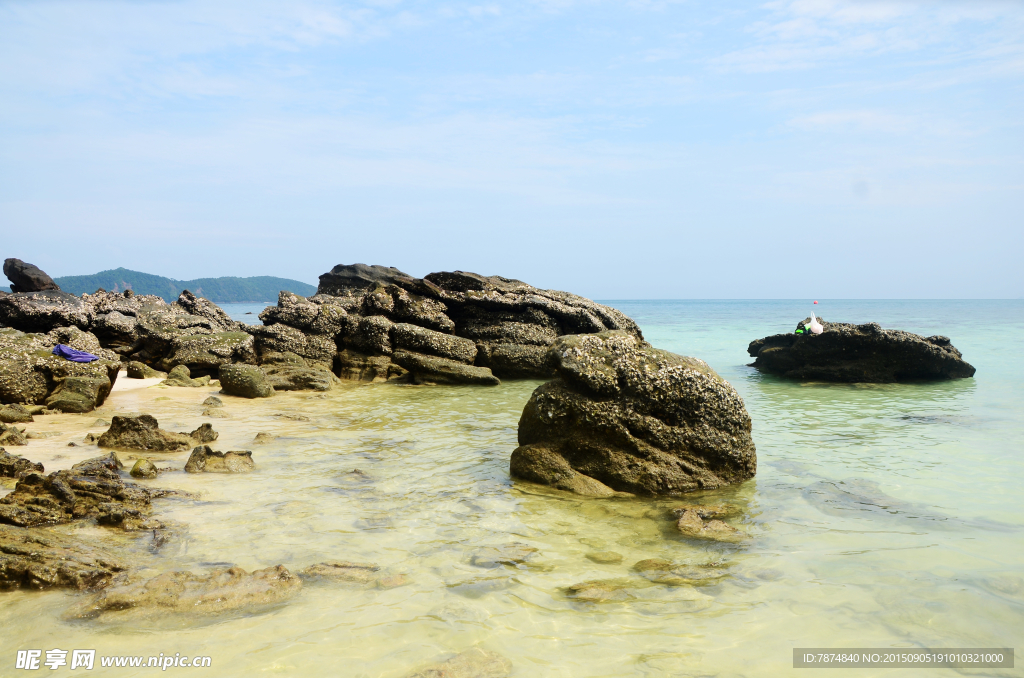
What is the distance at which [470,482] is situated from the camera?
800 cm

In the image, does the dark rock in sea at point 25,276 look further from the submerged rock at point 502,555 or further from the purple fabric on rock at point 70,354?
the submerged rock at point 502,555

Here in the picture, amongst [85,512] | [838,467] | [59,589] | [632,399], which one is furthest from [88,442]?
[838,467]

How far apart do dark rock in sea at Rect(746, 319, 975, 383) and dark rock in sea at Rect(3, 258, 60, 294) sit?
2998 centimetres

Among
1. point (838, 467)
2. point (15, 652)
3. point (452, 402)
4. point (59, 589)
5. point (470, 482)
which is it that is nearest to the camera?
point (15, 652)

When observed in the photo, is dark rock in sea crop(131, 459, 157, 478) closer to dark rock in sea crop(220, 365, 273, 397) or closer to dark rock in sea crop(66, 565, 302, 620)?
dark rock in sea crop(66, 565, 302, 620)

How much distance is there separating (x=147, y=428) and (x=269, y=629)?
613 cm

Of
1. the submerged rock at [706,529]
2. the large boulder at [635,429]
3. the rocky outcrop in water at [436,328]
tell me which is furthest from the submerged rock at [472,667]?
the rocky outcrop in water at [436,328]

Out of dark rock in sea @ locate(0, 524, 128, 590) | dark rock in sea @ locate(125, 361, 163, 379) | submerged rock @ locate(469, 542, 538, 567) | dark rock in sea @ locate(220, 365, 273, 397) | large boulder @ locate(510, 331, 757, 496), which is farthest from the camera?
dark rock in sea @ locate(125, 361, 163, 379)

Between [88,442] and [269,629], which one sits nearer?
[269,629]

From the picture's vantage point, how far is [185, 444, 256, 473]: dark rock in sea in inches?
309

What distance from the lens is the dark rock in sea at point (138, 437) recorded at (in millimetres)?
8805

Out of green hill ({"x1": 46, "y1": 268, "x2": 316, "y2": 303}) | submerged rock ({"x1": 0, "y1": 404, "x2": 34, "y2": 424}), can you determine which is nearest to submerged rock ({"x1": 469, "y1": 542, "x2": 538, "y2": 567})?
submerged rock ({"x1": 0, "y1": 404, "x2": 34, "y2": 424})

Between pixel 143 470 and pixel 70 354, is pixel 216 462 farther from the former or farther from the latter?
pixel 70 354

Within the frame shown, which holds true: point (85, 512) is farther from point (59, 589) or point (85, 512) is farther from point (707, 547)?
point (707, 547)
